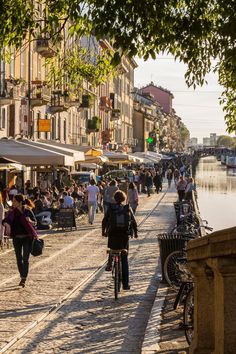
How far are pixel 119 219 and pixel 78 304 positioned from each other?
1589 millimetres

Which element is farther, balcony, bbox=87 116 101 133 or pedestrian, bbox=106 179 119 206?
balcony, bbox=87 116 101 133

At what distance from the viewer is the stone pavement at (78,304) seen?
10211 mm

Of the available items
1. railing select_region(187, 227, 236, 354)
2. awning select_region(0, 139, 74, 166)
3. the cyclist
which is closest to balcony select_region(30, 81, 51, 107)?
awning select_region(0, 139, 74, 166)

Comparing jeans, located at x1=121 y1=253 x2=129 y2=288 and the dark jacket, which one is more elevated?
the dark jacket

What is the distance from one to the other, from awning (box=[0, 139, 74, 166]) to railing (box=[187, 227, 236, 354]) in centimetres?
1782

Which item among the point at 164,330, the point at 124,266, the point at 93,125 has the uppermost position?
the point at 93,125

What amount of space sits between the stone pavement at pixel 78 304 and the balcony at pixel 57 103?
2848 centimetres

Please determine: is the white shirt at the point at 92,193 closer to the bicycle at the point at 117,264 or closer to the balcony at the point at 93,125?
the bicycle at the point at 117,264

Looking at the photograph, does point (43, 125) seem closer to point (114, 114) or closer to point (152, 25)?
point (152, 25)

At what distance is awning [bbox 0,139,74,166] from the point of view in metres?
25.1

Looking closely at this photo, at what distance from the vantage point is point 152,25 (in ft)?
28.3

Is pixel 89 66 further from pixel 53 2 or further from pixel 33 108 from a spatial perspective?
pixel 33 108

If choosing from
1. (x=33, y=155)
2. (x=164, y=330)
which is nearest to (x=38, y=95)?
(x=33, y=155)

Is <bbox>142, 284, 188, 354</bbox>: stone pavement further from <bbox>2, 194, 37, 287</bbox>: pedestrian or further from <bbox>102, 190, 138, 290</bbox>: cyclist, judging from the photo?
<bbox>2, 194, 37, 287</bbox>: pedestrian
